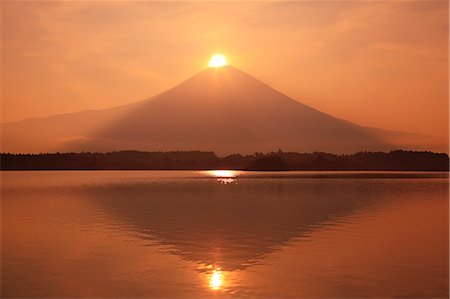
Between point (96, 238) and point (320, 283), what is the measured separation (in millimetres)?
17467

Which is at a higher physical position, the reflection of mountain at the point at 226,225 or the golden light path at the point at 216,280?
the reflection of mountain at the point at 226,225

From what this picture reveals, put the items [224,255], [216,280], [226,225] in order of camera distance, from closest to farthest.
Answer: [216,280] < [224,255] < [226,225]

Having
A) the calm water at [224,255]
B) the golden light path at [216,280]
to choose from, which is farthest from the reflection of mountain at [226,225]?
the golden light path at [216,280]

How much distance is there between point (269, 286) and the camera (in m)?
20.7

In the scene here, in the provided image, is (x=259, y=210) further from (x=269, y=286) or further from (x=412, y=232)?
(x=269, y=286)

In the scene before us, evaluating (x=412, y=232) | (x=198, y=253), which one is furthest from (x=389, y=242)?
(x=198, y=253)

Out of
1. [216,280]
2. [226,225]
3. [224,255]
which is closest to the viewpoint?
[216,280]

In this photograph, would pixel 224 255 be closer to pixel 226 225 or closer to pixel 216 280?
pixel 216 280

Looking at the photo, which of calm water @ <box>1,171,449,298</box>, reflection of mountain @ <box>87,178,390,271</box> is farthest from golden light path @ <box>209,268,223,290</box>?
reflection of mountain @ <box>87,178,390,271</box>

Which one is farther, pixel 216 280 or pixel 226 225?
pixel 226 225

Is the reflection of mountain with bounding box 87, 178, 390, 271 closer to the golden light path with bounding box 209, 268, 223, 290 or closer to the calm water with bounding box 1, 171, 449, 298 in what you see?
the calm water with bounding box 1, 171, 449, 298

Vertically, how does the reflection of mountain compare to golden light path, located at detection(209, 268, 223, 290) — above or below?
above

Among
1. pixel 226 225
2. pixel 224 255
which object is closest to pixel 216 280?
pixel 224 255

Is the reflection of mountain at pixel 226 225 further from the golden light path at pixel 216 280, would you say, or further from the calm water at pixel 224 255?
the golden light path at pixel 216 280
